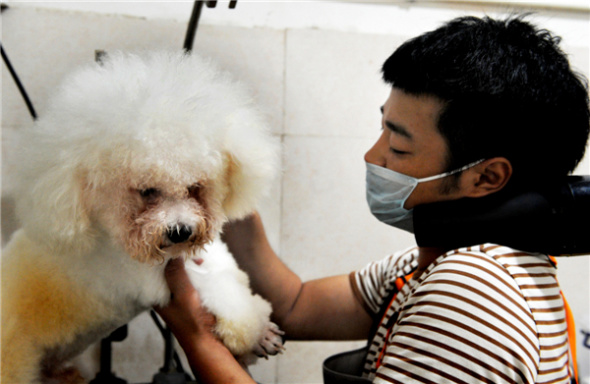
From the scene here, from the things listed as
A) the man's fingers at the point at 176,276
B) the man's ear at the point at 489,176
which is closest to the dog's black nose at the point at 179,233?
the man's fingers at the point at 176,276

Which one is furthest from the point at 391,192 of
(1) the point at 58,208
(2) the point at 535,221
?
(1) the point at 58,208

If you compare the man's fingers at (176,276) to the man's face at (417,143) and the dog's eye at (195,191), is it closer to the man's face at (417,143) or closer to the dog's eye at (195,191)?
the dog's eye at (195,191)

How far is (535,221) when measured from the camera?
0.77 meters

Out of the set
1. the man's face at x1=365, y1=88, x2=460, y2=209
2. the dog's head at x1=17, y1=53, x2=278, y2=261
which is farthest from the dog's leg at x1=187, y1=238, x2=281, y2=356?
the man's face at x1=365, y1=88, x2=460, y2=209

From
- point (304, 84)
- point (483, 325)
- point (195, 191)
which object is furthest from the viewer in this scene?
point (304, 84)

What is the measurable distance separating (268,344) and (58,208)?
1.55 ft

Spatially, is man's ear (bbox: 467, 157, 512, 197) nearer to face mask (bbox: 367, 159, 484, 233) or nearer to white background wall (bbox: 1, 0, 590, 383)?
face mask (bbox: 367, 159, 484, 233)

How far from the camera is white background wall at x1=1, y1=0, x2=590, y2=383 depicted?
3.77ft

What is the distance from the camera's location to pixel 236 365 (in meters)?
0.86

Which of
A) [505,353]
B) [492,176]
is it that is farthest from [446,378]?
[492,176]

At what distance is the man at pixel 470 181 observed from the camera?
2.22 ft

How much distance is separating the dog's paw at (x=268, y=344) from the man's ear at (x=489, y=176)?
47 centimetres

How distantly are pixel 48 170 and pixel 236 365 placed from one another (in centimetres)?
47

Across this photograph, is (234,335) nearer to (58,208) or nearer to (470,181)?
(58,208)
